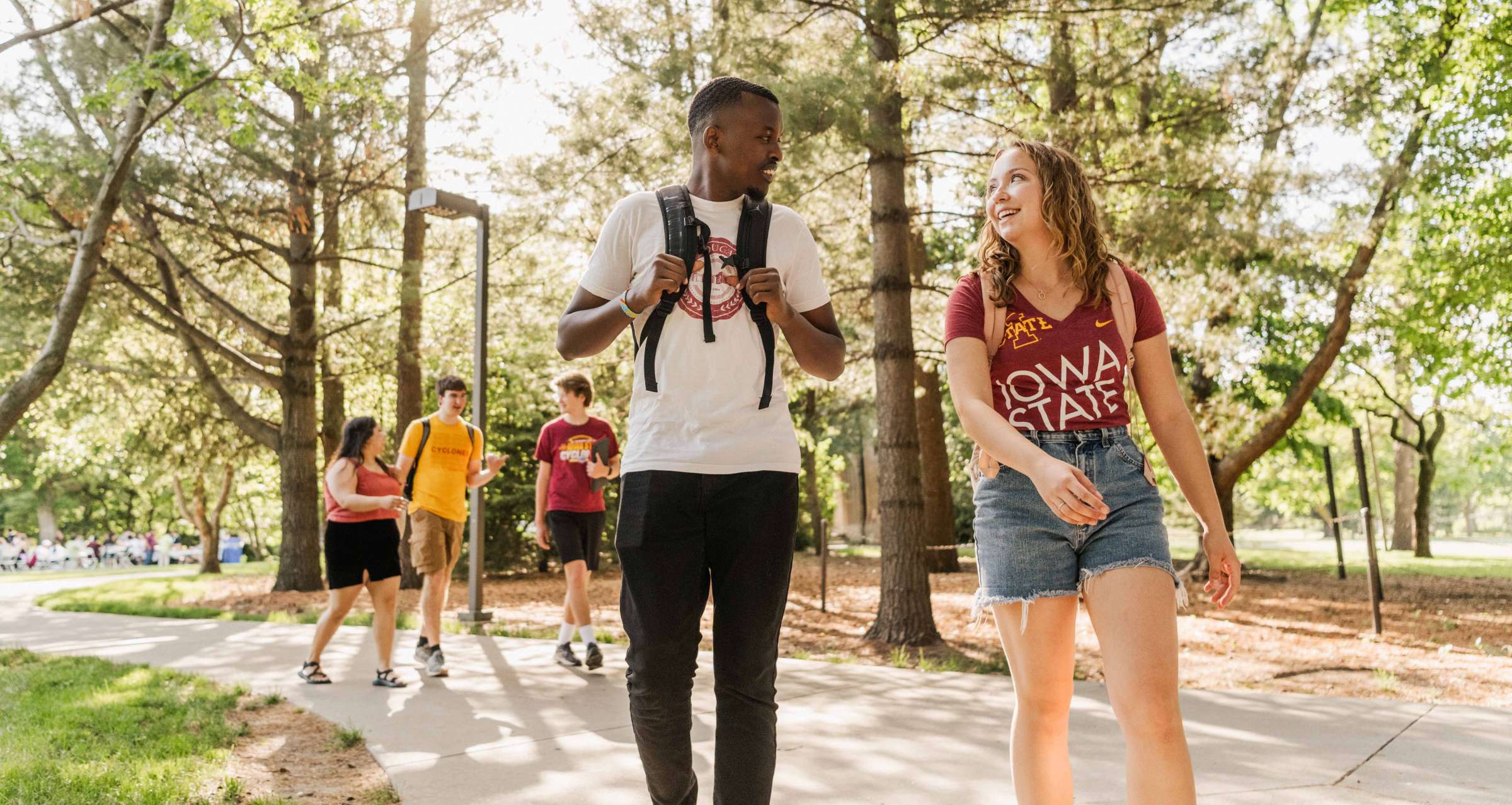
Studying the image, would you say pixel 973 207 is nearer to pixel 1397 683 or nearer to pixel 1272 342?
pixel 1397 683

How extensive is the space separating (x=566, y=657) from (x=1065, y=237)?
17.8 ft

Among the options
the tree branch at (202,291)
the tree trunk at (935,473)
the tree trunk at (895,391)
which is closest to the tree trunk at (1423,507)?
the tree trunk at (935,473)

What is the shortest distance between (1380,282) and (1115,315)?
19562 mm

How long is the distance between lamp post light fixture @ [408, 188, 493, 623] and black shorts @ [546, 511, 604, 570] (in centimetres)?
292

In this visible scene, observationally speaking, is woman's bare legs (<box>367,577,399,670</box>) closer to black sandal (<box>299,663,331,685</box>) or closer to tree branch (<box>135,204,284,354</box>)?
black sandal (<box>299,663,331,685</box>)

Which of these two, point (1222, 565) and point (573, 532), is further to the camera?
point (573, 532)

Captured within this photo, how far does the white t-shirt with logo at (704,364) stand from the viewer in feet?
8.91

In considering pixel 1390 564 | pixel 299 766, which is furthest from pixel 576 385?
pixel 1390 564

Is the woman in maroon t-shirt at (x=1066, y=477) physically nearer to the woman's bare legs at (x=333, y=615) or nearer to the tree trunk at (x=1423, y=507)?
the woman's bare legs at (x=333, y=615)

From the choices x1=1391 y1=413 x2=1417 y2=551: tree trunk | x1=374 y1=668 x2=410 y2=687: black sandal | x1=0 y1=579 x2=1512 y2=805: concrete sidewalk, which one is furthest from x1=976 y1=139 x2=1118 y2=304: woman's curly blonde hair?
x1=1391 y1=413 x2=1417 y2=551: tree trunk

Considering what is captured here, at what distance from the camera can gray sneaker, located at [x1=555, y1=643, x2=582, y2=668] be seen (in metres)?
7.28

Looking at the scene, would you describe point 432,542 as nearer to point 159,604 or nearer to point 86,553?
point 159,604

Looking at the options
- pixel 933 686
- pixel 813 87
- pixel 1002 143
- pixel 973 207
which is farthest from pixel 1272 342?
pixel 933 686

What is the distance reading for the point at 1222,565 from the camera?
2.67 metres
